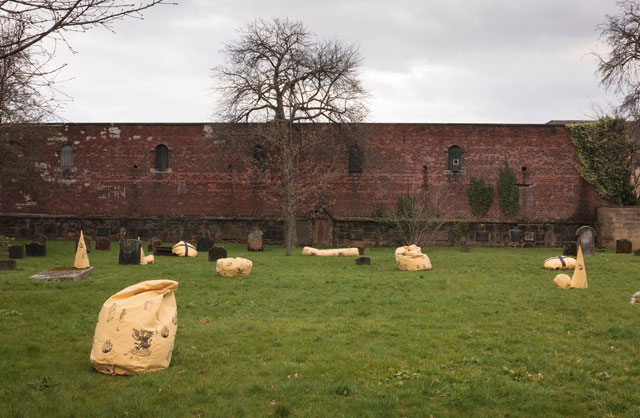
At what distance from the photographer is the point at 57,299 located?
1045cm

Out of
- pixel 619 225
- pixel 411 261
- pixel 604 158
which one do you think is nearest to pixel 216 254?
pixel 411 261

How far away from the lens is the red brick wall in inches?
1117

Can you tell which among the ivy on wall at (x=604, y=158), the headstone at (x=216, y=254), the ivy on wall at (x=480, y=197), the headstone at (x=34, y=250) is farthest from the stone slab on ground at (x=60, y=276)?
the ivy on wall at (x=604, y=158)

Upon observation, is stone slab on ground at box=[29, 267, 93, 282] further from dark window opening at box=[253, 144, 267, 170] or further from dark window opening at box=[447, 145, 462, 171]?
dark window opening at box=[447, 145, 462, 171]

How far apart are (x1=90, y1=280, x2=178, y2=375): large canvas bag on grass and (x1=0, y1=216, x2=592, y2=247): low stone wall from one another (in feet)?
67.6

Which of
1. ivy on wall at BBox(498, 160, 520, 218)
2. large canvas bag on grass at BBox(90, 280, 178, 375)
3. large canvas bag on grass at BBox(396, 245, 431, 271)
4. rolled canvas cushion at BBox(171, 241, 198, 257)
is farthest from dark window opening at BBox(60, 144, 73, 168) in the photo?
large canvas bag on grass at BBox(90, 280, 178, 375)

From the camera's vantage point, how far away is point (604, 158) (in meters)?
27.9

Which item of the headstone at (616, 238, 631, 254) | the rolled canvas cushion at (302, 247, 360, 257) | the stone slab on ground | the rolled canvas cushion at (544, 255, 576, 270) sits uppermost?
the headstone at (616, 238, 631, 254)

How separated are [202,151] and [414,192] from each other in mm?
11182

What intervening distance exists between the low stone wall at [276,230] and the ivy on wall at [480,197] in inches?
38.0

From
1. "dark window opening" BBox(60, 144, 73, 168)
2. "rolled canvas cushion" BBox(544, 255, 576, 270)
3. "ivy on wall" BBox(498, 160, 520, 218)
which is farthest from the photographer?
"dark window opening" BBox(60, 144, 73, 168)

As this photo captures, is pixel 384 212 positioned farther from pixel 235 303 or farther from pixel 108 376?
pixel 108 376

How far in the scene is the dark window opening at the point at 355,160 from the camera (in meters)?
28.6

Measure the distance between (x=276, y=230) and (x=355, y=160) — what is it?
213 inches
